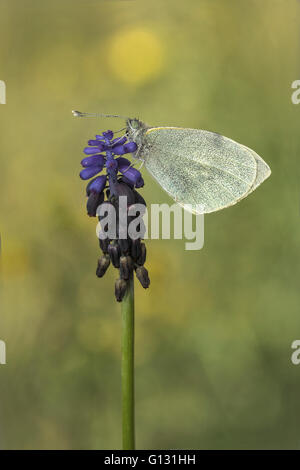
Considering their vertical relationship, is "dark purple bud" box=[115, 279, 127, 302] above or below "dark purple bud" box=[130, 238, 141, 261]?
below

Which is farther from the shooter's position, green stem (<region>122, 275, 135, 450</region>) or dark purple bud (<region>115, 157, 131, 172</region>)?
dark purple bud (<region>115, 157, 131, 172</region>)

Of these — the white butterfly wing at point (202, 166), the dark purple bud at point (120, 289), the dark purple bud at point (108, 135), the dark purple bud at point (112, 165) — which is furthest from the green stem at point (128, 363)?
the white butterfly wing at point (202, 166)

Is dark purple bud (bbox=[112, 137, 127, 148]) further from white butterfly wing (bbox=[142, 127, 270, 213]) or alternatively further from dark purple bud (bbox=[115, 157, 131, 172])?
white butterfly wing (bbox=[142, 127, 270, 213])

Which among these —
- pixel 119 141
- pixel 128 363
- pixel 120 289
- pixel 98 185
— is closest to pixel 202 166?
pixel 119 141

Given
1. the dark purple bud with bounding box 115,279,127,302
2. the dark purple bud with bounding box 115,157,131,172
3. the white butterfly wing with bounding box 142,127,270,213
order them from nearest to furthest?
the dark purple bud with bounding box 115,279,127,302, the dark purple bud with bounding box 115,157,131,172, the white butterfly wing with bounding box 142,127,270,213

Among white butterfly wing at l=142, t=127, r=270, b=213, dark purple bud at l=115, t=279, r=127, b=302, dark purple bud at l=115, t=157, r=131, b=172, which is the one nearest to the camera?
dark purple bud at l=115, t=279, r=127, b=302

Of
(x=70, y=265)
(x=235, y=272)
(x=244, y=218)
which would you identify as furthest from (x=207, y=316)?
(x=70, y=265)

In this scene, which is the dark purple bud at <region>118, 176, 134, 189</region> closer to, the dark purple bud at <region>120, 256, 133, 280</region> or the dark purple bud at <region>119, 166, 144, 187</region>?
the dark purple bud at <region>119, 166, 144, 187</region>

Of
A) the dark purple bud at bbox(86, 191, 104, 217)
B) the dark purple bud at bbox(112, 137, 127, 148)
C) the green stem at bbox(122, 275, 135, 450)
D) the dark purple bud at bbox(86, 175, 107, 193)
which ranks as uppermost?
the dark purple bud at bbox(112, 137, 127, 148)

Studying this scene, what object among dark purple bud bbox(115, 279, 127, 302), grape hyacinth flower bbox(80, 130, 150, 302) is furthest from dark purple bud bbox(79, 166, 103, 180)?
dark purple bud bbox(115, 279, 127, 302)
